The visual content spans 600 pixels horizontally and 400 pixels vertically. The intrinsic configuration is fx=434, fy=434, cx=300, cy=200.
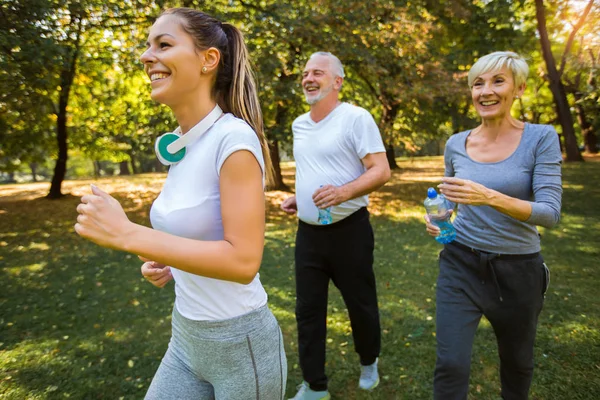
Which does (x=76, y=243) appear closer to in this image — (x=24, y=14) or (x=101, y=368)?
(x=24, y=14)

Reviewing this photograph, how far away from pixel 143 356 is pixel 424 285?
3742 mm

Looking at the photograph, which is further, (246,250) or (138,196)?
(138,196)

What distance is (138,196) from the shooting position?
1523 centimetres

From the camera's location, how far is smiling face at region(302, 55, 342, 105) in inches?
137

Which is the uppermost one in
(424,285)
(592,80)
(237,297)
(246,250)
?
(592,80)

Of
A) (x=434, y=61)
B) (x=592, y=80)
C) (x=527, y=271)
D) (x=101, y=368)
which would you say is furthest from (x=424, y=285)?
(x=592, y=80)

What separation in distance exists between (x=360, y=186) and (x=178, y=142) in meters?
1.85

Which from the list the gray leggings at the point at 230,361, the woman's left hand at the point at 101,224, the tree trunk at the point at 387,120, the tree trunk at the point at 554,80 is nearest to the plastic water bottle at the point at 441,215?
the gray leggings at the point at 230,361

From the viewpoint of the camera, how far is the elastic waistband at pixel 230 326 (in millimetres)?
1579

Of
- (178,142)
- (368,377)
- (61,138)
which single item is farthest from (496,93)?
(61,138)

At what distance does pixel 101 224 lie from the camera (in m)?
1.27

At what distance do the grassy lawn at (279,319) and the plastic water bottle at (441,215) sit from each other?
1.60m

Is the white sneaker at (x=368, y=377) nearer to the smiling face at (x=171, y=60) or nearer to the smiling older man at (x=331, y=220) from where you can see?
the smiling older man at (x=331, y=220)

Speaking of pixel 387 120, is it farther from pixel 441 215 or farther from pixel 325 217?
pixel 441 215
